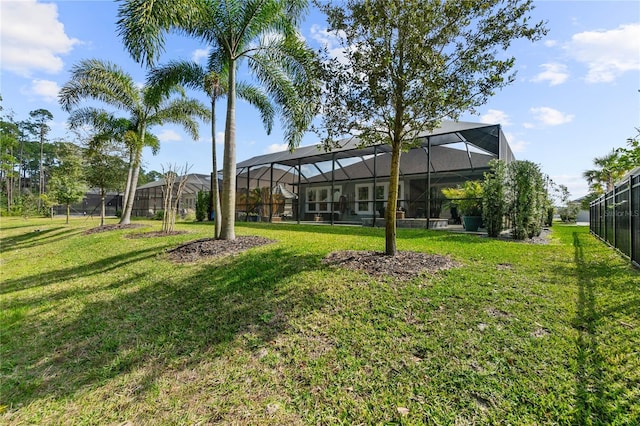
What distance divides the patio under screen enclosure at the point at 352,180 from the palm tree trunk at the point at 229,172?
21.5ft

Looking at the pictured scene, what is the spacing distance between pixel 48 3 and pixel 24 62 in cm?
424

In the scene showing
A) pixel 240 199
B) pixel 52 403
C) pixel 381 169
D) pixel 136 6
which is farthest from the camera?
pixel 240 199

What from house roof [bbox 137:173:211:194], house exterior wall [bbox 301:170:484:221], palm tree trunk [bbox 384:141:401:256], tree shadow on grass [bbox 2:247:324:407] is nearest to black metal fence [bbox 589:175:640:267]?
palm tree trunk [bbox 384:141:401:256]

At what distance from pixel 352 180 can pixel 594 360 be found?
1668 cm

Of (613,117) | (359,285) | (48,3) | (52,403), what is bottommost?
(52,403)

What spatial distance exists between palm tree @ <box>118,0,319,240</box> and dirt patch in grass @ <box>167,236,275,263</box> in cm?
40

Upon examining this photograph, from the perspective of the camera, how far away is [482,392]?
199cm

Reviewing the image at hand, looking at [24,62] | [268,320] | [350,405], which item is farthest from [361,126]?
[24,62]

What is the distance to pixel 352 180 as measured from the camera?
731 inches

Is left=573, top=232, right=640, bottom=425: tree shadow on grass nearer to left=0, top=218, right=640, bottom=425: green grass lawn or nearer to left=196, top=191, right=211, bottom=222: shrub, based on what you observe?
left=0, top=218, right=640, bottom=425: green grass lawn

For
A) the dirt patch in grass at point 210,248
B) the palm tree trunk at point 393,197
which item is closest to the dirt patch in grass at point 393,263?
the palm tree trunk at point 393,197

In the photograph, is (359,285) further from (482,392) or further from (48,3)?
(48,3)

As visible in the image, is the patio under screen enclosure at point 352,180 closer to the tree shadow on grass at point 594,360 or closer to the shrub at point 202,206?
the shrub at point 202,206

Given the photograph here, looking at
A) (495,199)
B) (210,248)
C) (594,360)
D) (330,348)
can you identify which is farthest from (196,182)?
(594,360)
